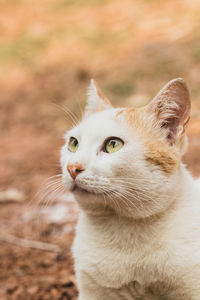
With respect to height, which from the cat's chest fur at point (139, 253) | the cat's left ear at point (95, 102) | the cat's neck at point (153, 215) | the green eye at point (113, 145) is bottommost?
the cat's chest fur at point (139, 253)

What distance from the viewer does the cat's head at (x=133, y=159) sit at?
1.93 metres

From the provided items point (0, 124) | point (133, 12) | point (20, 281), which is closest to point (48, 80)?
point (0, 124)

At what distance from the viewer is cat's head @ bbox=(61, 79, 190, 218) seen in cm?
193

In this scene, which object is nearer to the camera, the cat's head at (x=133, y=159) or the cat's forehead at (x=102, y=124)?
the cat's head at (x=133, y=159)

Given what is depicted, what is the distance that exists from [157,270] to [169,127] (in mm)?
739

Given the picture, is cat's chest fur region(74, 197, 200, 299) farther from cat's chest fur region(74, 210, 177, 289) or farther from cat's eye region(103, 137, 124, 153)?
cat's eye region(103, 137, 124, 153)

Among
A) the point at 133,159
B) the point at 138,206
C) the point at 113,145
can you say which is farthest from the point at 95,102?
the point at 138,206

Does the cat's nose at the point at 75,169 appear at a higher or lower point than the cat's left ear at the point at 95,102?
lower

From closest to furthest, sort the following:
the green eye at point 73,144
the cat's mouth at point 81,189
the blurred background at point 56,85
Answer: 1. the cat's mouth at point 81,189
2. the green eye at point 73,144
3. the blurred background at point 56,85

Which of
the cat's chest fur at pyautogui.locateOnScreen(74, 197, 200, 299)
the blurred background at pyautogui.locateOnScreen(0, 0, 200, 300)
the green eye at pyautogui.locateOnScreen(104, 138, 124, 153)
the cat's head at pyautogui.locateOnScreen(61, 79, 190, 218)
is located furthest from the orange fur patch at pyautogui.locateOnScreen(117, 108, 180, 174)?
the blurred background at pyautogui.locateOnScreen(0, 0, 200, 300)

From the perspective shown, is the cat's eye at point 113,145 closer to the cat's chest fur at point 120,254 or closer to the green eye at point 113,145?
the green eye at point 113,145

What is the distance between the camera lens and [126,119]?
218cm

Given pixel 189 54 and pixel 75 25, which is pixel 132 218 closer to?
pixel 189 54

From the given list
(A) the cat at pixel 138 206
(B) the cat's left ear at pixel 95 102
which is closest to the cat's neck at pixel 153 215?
(A) the cat at pixel 138 206
